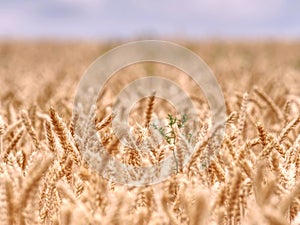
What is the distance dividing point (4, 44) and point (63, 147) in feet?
61.7

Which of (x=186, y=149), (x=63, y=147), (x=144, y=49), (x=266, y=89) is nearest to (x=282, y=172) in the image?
(x=186, y=149)

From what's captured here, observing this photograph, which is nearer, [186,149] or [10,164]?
[186,149]

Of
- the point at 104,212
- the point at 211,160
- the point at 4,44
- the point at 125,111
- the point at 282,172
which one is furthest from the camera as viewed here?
the point at 4,44

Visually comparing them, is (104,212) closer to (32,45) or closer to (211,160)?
(211,160)

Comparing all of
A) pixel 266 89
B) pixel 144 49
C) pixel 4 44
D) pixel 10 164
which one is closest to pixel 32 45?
pixel 4 44

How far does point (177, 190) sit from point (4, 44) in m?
19.0

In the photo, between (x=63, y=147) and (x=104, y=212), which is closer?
(x=104, y=212)

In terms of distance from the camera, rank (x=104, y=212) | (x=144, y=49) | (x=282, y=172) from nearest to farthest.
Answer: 1. (x=104, y=212)
2. (x=282, y=172)
3. (x=144, y=49)

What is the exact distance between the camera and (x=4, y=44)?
19.5 metres

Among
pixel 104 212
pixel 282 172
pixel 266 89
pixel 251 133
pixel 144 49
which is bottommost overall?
pixel 104 212

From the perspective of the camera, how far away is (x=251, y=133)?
102 inches

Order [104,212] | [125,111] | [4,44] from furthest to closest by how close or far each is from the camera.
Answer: [4,44] → [125,111] → [104,212]

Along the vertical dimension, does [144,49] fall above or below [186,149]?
above

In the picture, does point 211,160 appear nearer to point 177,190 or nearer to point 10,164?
point 177,190
